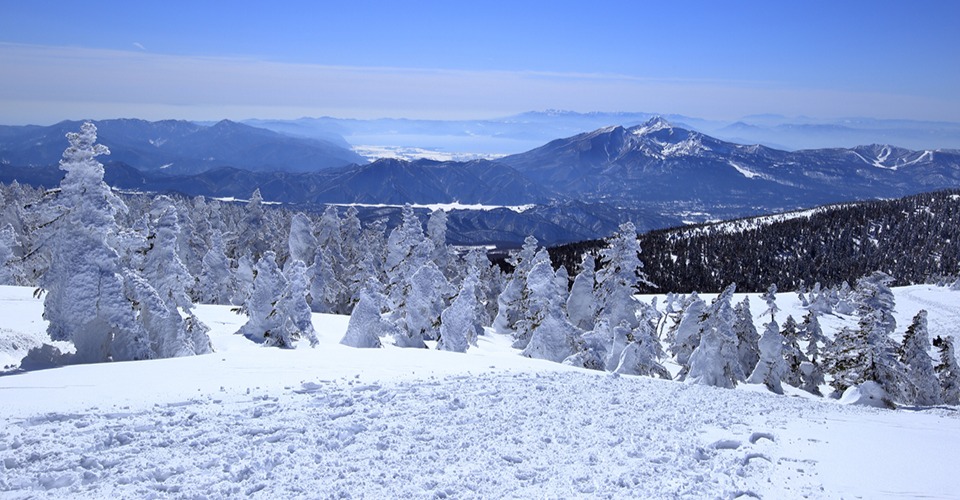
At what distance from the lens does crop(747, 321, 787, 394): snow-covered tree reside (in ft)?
146

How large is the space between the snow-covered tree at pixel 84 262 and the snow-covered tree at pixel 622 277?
29.9 meters

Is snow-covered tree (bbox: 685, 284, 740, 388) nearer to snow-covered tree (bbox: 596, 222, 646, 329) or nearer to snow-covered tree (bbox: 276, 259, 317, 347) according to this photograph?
snow-covered tree (bbox: 596, 222, 646, 329)

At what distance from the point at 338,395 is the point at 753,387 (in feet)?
128

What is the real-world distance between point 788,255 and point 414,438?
19442 centimetres

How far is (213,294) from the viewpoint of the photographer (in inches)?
1950

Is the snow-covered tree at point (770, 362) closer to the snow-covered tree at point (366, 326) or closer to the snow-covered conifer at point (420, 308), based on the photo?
the snow-covered conifer at point (420, 308)

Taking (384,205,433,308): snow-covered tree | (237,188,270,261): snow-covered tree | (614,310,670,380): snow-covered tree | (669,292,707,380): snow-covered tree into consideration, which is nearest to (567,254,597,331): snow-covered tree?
(669,292,707,380): snow-covered tree

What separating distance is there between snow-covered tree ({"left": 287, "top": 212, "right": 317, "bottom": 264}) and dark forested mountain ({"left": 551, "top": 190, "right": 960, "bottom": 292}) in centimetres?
9323

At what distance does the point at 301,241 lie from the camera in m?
59.0

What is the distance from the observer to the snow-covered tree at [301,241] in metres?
58.9

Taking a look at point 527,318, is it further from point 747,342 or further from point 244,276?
point 244,276

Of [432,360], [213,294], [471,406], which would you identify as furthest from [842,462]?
[213,294]

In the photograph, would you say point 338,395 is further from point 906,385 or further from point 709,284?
point 709,284

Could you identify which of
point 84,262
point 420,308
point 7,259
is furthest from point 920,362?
point 7,259
